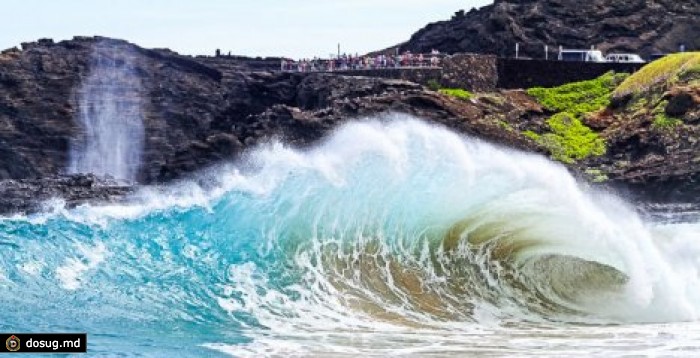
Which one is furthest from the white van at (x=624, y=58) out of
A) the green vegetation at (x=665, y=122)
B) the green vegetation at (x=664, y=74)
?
the green vegetation at (x=665, y=122)

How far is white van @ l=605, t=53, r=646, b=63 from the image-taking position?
178 ft

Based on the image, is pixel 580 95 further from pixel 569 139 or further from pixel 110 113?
pixel 110 113

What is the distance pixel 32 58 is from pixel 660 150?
2724 centimetres

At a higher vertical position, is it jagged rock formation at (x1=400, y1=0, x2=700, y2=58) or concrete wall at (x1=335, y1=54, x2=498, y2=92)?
jagged rock formation at (x1=400, y1=0, x2=700, y2=58)

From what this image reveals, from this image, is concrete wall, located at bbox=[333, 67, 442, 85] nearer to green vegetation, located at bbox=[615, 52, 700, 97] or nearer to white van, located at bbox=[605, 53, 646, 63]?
green vegetation, located at bbox=[615, 52, 700, 97]

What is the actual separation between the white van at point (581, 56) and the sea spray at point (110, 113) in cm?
1732

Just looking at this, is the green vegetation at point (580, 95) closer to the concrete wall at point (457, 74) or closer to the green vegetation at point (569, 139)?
the green vegetation at point (569, 139)

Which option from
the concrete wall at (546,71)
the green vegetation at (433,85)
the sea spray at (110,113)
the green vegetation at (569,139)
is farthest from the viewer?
the sea spray at (110,113)

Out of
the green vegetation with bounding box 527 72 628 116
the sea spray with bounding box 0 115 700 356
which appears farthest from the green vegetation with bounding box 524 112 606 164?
the sea spray with bounding box 0 115 700 356

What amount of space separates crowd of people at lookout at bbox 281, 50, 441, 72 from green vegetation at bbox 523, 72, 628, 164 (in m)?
4.23

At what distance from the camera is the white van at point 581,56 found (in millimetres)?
54969

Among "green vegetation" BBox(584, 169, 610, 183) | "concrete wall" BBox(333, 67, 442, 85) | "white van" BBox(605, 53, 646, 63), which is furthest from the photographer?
"white van" BBox(605, 53, 646, 63)

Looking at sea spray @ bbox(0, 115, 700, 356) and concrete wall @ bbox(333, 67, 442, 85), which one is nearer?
sea spray @ bbox(0, 115, 700, 356)

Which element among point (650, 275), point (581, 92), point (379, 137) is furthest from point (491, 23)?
point (650, 275)
